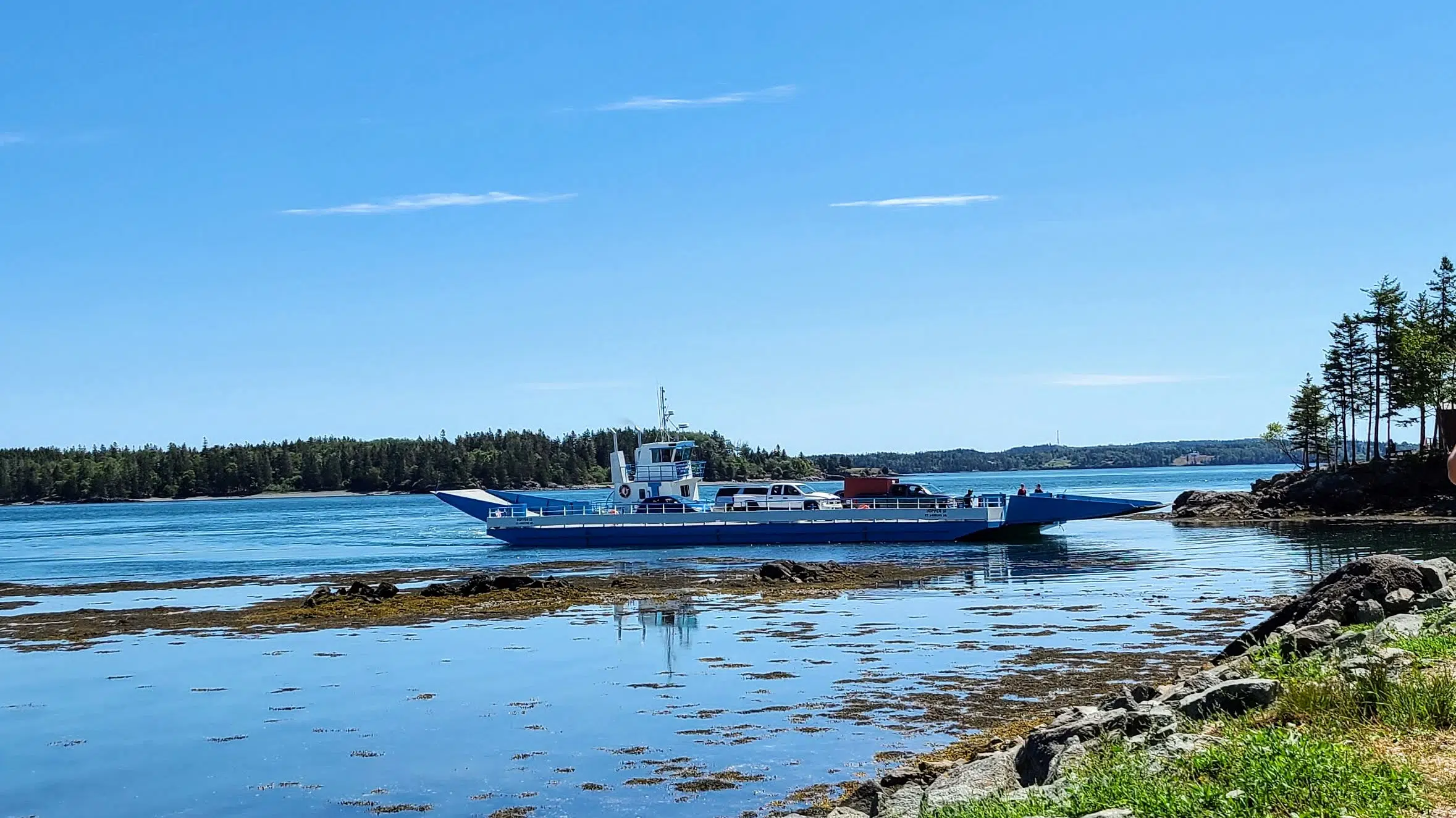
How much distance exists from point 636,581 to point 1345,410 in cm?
6160

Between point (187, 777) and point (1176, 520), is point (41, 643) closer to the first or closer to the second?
point (187, 777)

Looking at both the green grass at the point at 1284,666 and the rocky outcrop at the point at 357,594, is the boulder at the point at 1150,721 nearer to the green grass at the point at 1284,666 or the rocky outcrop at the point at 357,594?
the green grass at the point at 1284,666

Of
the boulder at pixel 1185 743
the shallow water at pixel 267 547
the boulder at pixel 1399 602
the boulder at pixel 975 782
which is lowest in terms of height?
the shallow water at pixel 267 547

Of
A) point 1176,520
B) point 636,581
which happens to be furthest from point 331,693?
point 1176,520

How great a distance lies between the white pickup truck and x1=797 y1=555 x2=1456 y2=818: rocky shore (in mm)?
40525

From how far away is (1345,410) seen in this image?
8044cm

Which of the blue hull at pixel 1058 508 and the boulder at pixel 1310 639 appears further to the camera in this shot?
the blue hull at pixel 1058 508

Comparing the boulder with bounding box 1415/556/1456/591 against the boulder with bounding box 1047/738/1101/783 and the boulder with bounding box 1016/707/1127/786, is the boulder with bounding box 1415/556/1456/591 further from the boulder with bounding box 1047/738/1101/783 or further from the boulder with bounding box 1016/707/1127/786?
the boulder with bounding box 1047/738/1101/783

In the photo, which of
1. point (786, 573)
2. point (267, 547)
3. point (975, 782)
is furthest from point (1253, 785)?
point (267, 547)

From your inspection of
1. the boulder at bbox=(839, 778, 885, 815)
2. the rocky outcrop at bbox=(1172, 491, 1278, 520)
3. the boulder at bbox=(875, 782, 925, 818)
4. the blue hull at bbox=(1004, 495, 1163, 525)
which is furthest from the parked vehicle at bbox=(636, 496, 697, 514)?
the boulder at bbox=(875, 782, 925, 818)

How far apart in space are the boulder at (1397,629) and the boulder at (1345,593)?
9.04ft

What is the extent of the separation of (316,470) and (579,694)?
177100 millimetres

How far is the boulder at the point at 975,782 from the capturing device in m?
8.66

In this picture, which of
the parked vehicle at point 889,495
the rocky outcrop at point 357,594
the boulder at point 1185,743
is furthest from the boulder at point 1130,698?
the parked vehicle at point 889,495
